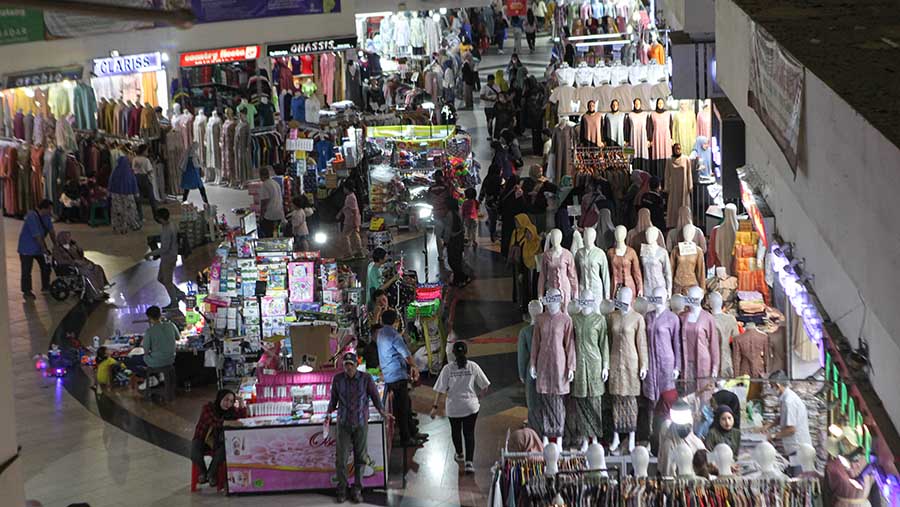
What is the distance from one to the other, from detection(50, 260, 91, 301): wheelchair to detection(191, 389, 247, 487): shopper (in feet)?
23.0

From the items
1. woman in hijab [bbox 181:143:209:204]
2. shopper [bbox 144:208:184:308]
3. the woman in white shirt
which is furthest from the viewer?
woman in hijab [bbox 181:143:209:204]

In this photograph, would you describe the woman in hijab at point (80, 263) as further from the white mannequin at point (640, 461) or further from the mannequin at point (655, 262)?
the white mannequin at point (640, 461)

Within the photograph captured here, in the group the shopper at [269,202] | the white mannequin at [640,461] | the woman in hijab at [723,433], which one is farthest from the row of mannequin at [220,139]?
the white mannequin at [640,461]

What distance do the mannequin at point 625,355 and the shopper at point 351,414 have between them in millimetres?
2093

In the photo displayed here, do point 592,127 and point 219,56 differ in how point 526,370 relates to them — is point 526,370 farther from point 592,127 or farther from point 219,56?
point 219,56

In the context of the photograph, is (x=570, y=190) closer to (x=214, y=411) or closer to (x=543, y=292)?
(x=543, y=292)

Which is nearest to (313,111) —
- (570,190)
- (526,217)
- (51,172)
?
(51,172)

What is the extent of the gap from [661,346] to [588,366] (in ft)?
2.14

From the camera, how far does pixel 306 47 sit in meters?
27.2

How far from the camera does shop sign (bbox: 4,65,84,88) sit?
23.2 metres

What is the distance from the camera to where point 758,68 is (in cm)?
1130

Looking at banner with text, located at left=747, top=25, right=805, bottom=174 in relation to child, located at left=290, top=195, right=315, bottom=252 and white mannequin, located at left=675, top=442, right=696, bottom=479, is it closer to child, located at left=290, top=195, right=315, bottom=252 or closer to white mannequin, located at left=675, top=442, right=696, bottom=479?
white mannequin, located at left=675, top=442, right=696, bottom=479

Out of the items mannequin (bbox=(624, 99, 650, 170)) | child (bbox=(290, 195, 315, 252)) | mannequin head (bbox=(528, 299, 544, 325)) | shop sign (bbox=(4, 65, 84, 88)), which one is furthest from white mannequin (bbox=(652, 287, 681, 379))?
shop sign (bbox=(4, 65, 84, 88))

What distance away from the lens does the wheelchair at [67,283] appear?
1880 cm
